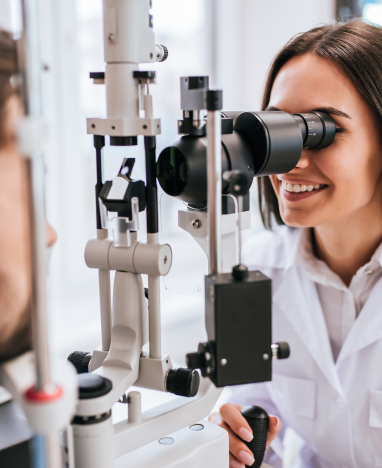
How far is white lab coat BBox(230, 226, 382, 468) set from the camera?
1.22 m

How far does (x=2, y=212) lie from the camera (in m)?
0.50

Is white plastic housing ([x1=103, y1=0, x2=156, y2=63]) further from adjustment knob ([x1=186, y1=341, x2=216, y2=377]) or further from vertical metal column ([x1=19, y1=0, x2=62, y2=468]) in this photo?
adjustment knob ([x1=186, y1=341, x2=216, y2=377])

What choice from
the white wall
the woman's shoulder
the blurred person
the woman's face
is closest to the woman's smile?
the woman's face

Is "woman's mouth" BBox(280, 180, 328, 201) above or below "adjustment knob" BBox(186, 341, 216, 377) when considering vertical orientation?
above

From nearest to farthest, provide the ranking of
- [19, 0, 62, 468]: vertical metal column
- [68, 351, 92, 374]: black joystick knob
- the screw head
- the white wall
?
[19, 0, 62, 468]: vertical metal column, the screw head, [68, 351, 92, 374]: black joystick knob, the white wall

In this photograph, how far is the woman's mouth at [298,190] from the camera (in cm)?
112

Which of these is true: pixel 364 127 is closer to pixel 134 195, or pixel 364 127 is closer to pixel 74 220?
pixel 134 195

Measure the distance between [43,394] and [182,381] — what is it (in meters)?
0.30

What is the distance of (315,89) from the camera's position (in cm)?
105

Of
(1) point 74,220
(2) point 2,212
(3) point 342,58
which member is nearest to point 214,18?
(1) point 74,220

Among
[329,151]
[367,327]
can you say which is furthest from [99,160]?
[367,327]

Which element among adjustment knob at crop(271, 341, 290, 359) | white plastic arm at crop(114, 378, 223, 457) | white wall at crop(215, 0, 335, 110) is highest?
white wall at crop(215, 0, 335, 110)

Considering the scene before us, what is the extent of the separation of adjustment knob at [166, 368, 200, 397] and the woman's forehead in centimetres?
59

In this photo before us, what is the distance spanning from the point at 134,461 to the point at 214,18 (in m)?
2.76
